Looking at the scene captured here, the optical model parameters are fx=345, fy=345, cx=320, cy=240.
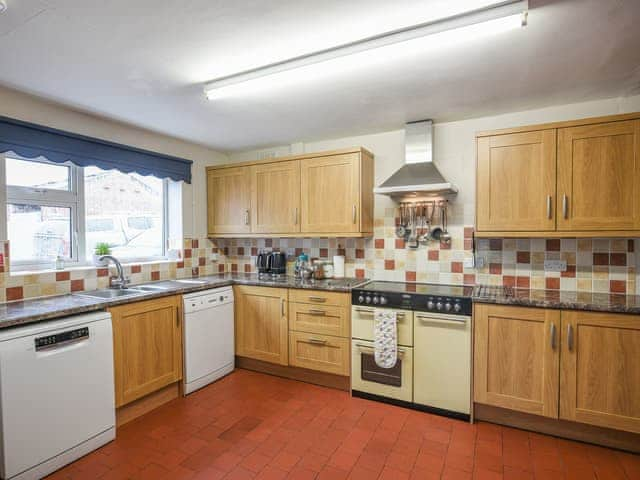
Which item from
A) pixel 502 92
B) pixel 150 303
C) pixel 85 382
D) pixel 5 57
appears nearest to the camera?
pixel 5 57

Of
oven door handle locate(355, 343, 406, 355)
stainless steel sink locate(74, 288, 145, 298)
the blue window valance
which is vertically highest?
the blue window valance

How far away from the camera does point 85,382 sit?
6.52ft

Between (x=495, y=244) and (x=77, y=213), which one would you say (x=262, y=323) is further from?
(x=495, y=244)

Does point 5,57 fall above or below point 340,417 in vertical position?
above

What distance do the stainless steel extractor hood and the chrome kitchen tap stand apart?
2.12 meters

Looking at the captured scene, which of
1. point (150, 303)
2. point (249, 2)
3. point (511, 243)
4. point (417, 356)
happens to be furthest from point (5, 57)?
point (511, 243)

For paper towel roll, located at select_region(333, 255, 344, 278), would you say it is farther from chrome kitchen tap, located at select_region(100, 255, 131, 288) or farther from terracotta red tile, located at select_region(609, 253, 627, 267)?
terracotta red tile, located at select_region(609, 253, 627, 267)

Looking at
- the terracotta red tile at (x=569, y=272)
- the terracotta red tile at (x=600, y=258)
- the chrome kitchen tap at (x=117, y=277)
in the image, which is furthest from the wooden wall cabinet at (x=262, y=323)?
the terracotta red tile at (x=600, y=258)

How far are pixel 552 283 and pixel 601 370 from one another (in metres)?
0.73

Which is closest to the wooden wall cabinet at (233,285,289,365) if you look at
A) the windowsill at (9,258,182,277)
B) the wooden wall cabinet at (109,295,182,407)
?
the wooden wall cabinet at (109,295,182,407)

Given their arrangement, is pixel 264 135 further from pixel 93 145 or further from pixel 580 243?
pixel 580 243

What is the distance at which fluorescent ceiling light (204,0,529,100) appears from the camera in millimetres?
1413

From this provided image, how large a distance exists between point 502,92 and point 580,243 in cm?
124

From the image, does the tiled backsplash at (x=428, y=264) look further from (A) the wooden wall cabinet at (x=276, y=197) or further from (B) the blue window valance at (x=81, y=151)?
(B) the blue window valance at (x=81, y=151)
